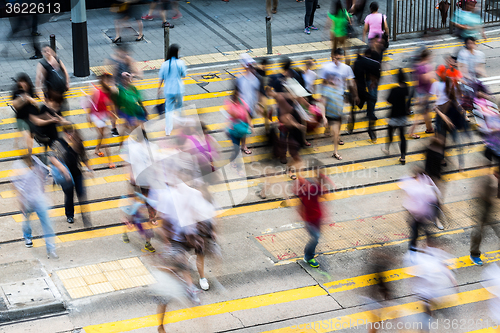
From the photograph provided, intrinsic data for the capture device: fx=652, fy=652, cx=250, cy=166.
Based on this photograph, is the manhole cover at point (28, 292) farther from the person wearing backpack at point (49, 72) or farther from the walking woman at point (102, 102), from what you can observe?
the person wearing backpack at point (49, 72)

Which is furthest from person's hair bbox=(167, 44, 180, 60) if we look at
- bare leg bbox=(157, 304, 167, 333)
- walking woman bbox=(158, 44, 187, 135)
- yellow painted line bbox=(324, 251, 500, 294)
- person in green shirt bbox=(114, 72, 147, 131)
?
bare leg bbox=(157, 304, 167, 333)

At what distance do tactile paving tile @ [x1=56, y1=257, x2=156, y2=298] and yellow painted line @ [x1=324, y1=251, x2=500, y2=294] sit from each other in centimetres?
236

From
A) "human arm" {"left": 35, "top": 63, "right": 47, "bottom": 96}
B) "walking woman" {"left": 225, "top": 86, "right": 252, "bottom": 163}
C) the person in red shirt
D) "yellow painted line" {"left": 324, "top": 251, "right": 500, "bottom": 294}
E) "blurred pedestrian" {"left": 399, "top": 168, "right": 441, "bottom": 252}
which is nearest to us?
"blurred pedestrian" {"left": 399, "top": 168, "right": 441, "bottom": 252}

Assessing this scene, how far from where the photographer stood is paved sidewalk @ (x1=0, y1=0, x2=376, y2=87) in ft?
55.7

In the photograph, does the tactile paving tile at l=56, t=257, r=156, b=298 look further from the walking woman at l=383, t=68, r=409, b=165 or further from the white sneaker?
the walking woman at l=383, t=68, r=409, b=165

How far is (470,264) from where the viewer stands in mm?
8844

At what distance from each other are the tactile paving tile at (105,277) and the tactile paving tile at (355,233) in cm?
180

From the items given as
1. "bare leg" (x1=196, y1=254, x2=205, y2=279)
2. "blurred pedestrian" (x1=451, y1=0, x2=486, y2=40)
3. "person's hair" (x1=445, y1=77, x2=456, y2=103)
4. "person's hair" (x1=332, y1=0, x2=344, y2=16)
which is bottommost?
"bare leg" (x1=196, y1=254, x2=205, y2=279)

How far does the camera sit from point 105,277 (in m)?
8.44

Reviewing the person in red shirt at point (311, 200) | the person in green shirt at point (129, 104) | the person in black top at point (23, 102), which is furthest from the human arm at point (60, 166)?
the person in red shirt at point (311, 200)

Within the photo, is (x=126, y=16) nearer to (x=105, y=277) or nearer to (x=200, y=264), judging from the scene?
(x=105, y=277)

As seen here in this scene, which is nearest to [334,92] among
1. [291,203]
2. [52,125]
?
[291,203]

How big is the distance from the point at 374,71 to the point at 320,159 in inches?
80.5

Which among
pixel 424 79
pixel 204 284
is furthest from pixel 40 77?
pixel 424 79
